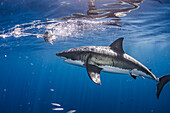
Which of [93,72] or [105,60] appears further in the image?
[105,60]

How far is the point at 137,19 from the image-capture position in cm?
1314

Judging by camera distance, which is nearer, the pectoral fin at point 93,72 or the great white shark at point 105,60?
the pectoral fin at point 93,72

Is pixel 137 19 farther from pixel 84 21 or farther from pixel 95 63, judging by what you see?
pixel 95 63

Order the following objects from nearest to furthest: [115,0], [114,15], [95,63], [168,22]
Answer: [95,63]
[115,0]
[114,15]
[168,22]

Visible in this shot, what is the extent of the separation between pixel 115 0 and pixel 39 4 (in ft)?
18.2

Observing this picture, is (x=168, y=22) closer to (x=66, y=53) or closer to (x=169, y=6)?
(x=169, y=6)

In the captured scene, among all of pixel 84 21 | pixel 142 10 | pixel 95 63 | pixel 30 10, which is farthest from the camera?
pixel 84 21

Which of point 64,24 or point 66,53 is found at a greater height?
point 64,24

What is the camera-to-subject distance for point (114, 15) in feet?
38.5

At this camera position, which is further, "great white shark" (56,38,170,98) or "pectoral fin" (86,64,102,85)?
"great white shark" (56,38,170,98)

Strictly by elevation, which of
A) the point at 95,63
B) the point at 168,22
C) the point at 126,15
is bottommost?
the point at 95,63

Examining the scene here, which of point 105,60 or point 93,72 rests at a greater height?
point 105,60

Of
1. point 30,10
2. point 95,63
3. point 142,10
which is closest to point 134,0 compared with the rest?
point 142,10

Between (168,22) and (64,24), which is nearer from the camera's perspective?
(64,24)
